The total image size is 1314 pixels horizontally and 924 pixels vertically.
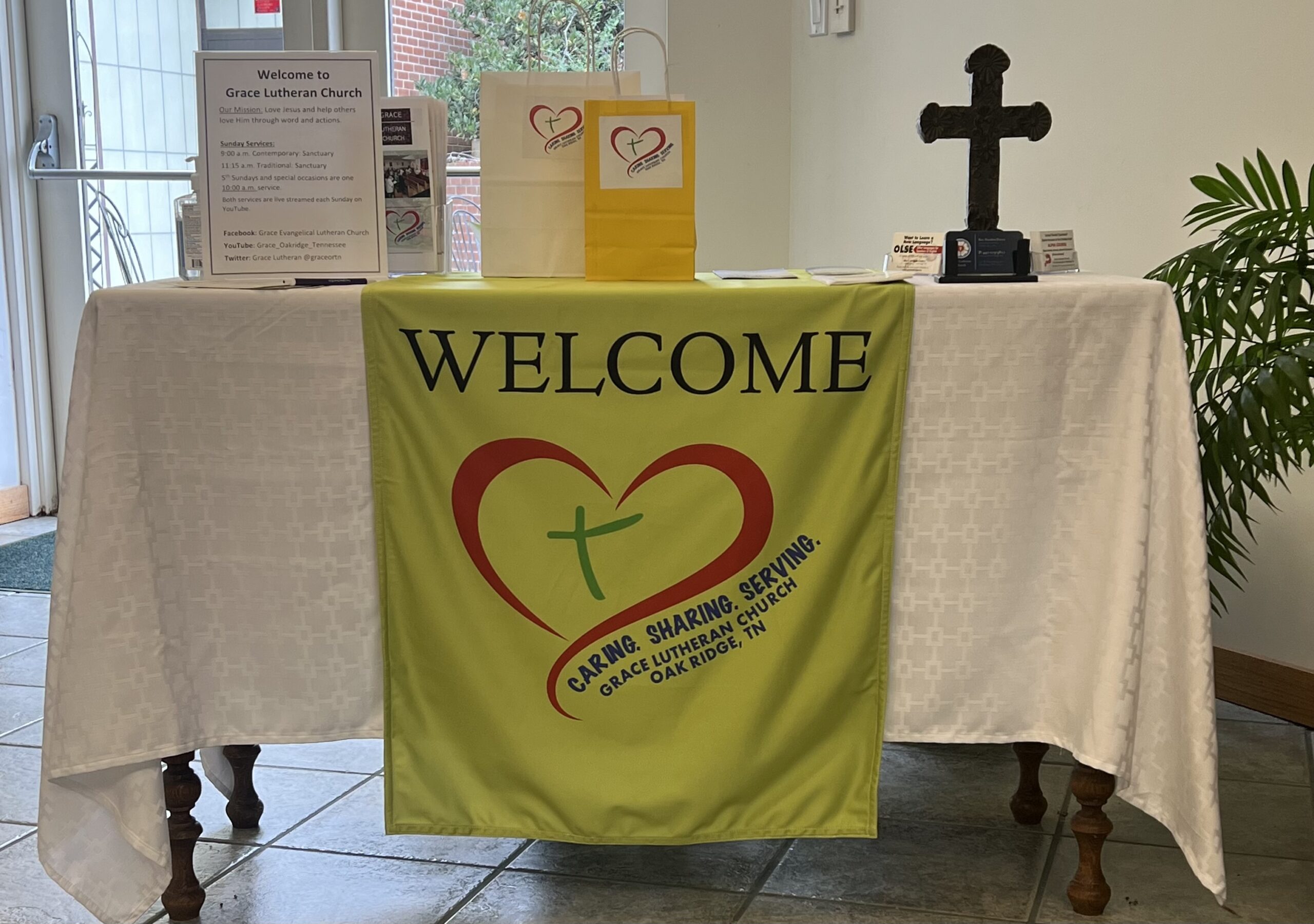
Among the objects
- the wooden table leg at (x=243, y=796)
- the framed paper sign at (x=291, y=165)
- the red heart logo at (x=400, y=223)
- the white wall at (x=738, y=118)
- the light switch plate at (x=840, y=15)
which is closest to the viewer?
the framed paper sign at (x=291, y=165)

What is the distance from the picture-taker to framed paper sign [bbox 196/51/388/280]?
5.12ft

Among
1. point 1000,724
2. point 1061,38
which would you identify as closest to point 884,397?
point 1000,724

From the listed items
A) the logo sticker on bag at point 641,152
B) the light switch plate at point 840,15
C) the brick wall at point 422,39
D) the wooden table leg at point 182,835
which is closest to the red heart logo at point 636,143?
the logo sticker on bag at point 641,152

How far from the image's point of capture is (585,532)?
1.50 m

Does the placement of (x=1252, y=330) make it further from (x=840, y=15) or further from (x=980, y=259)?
(x=840, y=15)

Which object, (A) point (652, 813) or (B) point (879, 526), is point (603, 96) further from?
(A) point (652, 813)

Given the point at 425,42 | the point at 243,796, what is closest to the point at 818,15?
the point at 425,42

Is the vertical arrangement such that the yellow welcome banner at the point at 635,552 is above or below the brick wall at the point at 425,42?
below

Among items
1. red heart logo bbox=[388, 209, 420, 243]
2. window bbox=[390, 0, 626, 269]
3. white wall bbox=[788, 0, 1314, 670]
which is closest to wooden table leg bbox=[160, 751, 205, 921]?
red heart logo bbox=[388, 209, 420, 243]

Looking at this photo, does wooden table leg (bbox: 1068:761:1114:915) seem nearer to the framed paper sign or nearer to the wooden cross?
the wooden cross

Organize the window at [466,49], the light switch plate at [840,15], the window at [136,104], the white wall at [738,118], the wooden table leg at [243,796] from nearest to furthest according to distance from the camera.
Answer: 1. the wooden table leg at [243,796]
2. the light switch plate at [840,15]
3. the white wall at [738,118]
4. the window at [466,49]
5. the window at [136,104]

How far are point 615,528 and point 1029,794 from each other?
791 mm

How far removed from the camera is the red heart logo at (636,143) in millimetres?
1569

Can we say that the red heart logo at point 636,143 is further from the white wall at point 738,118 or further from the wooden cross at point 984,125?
the white wall at point 738,118
